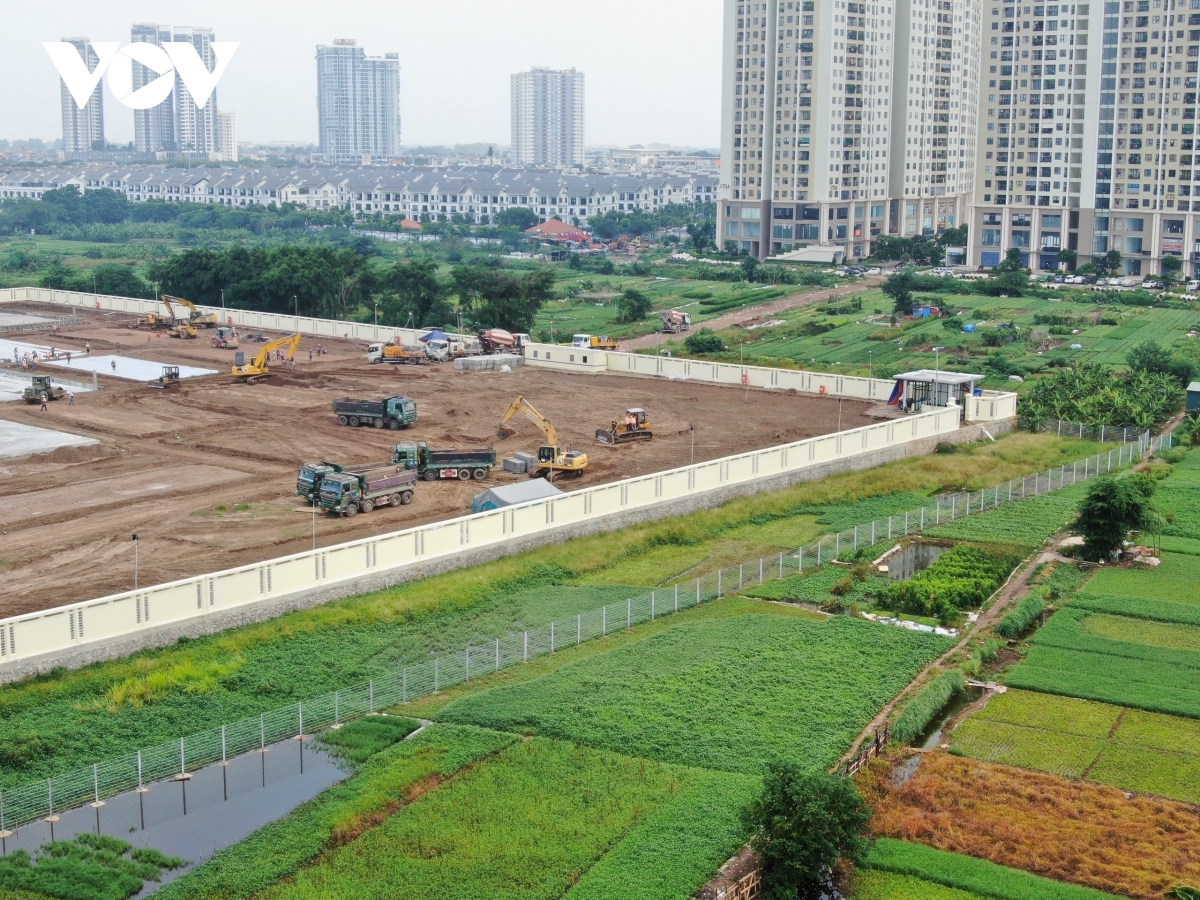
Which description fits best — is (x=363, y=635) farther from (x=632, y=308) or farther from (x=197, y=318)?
(x=632, y=308)

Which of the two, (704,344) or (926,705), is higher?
(704,344)

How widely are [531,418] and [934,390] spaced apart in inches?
566

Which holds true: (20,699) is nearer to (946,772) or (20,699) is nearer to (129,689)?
(129,689)

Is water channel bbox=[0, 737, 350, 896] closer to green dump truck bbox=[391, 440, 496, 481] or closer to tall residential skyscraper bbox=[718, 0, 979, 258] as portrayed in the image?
green dump truck bbox=[391, 440, 496, 481]

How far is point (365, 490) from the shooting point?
37250mm

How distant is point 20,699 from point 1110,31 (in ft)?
340

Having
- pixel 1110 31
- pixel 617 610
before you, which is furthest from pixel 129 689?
pixel 1110 31

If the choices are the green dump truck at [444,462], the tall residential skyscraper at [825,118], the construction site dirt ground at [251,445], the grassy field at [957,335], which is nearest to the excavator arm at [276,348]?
the construction site dirt ground at [251,445]

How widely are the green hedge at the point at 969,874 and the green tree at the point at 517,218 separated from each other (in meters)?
137

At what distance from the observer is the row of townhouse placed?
17188cm

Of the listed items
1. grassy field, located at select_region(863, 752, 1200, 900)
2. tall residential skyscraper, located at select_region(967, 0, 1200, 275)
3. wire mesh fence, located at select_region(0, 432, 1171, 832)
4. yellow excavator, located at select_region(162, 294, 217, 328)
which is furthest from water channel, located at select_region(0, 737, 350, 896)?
tall residential skyscraper, located at select_region(967, 0, 1200, 275)

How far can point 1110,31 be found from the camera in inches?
4304

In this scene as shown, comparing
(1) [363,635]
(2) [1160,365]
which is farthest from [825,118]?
(1) [363,635]

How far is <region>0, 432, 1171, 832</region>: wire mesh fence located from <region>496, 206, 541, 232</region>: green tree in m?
119
